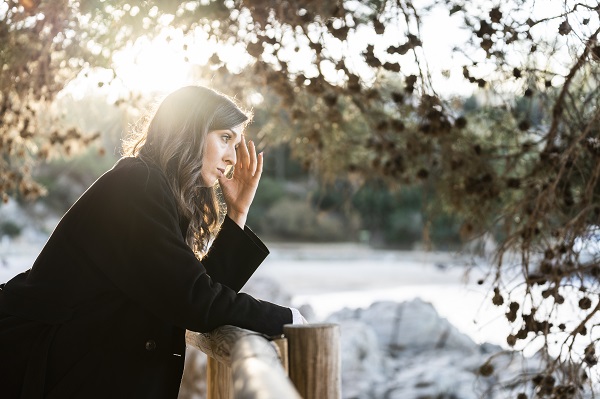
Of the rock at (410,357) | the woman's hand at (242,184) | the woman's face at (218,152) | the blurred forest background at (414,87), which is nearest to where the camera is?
the woman's face at (218,152)

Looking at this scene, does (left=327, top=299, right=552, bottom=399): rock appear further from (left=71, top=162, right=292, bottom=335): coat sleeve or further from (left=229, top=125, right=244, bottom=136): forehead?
(left=71, top=162, right=292, bottom=335): coat sleeve

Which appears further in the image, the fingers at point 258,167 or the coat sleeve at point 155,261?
the fingers at point 258,167

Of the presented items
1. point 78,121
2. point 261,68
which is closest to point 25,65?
point 261,68

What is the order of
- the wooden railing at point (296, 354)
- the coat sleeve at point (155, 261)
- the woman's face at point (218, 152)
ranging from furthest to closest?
the woman's face at point (218, 152)
the coat sleeve at point (155, 261)
the wooden railing at point (296, 354)

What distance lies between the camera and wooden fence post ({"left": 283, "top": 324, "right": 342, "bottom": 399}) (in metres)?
1.43

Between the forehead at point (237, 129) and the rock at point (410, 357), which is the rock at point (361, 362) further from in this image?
the forehead at point (237, 129)

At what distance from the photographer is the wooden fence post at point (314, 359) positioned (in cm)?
143

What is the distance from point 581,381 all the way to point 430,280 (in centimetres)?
942

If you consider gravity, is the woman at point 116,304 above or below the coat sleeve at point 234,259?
below

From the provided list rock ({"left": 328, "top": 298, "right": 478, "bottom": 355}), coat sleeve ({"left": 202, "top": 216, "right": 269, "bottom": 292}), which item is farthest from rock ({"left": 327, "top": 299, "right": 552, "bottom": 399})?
coat sleeve ({"left": 202, "top": 216, "right": 269, "bottom": 292})

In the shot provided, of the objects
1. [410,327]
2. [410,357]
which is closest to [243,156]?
[410,357]

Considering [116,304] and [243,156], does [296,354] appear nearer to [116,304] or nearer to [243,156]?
[116,304]

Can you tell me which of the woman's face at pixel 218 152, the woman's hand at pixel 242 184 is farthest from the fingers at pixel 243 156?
the woman's face at pixel 218 152

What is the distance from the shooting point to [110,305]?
167 centimetres
